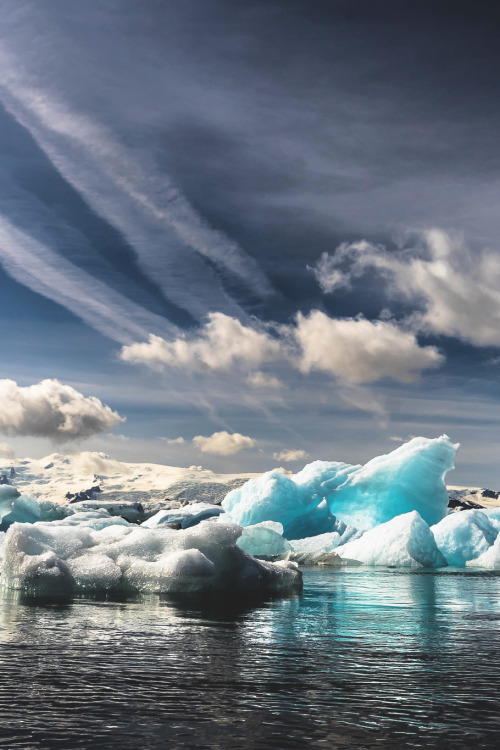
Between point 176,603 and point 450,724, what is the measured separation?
27.2ft

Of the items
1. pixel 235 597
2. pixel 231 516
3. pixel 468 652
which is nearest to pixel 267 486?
pixel 231 516

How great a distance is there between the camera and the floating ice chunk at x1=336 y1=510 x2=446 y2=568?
94.0 ft

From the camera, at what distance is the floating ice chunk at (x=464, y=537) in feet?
103

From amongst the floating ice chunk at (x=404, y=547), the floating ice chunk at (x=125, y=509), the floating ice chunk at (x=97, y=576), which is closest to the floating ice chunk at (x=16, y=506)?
the floating ice chunk at (x=404, y=547)

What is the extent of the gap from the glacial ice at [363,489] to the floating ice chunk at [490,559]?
9.69 m

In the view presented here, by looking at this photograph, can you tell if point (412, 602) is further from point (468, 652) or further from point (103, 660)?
point (103, 660)

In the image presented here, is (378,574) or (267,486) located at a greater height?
(267,486)

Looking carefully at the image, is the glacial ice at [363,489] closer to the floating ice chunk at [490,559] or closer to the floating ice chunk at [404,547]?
the floating ice chunk at [490,559]

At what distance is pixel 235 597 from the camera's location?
13664 mm

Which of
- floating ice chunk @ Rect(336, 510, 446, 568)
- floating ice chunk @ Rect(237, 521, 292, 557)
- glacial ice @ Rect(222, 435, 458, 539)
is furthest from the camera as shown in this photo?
glacial ice @ Rect(222, 435, 458, 539)

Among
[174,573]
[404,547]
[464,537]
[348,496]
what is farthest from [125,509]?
[174,573]

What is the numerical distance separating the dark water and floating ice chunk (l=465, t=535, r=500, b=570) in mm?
19143

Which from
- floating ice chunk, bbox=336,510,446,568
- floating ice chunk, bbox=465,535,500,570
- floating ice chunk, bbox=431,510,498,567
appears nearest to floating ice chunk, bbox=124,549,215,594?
floating ice chunk, bbox=336,510,446,568

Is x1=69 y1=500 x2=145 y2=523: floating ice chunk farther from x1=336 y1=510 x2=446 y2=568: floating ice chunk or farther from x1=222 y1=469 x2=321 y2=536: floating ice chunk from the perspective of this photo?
x1=336 y1=510 x2=446 y2=568: floating ice chunk
